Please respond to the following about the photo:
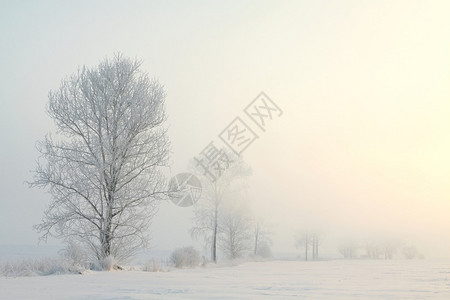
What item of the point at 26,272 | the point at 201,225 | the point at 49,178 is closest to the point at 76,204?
the point at 49,178

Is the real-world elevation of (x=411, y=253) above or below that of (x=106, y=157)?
below

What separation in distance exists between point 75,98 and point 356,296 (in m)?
10.8

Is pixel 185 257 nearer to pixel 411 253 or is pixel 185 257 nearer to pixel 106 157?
pixel 106 157

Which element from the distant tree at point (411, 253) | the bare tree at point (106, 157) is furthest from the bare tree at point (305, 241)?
the bare tree at point (106, 157)

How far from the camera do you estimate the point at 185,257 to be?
53.6 ft

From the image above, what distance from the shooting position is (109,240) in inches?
538

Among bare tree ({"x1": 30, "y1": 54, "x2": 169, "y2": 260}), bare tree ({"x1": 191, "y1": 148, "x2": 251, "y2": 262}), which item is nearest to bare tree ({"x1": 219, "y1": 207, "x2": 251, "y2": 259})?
bare tree ({"x1": 191, "y1": 148, "x2": 251, "y2": 262})

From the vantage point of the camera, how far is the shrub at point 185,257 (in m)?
16.1

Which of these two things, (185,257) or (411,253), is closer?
(185,257)

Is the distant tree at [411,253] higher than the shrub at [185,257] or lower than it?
lower

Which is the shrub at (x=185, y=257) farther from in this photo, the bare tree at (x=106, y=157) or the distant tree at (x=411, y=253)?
the distant tree at (x=411, y=253)

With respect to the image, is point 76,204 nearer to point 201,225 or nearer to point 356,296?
point 356,296

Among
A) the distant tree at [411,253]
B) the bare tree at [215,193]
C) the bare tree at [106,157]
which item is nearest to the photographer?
the bare tree at [106,157]

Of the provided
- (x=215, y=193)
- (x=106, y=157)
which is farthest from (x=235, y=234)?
(x=106, y=157)
